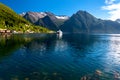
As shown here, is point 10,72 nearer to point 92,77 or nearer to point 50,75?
point 50,75

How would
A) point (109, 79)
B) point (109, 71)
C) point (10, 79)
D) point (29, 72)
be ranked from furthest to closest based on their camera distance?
1. point (109, 71)
2. point (29, 72)
3. point (109, 79)
4. point (10, 79)

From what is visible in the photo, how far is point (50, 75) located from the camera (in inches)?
2231

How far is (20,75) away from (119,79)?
2737 cm

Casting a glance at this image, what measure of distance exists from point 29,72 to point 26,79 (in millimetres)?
7254

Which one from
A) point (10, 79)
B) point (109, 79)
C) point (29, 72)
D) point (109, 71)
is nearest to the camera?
point (10, 79)

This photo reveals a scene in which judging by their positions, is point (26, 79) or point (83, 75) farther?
point (83, 75)

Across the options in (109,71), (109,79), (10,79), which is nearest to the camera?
(10,79)

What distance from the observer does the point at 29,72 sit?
59125mm

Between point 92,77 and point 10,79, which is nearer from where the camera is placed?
point 10,79

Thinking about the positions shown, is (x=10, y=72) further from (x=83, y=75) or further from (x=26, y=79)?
(x=83, y=75)

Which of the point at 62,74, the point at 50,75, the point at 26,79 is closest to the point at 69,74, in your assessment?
the point at 62,74

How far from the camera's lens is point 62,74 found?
191ft


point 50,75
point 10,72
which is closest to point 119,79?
point 50,75

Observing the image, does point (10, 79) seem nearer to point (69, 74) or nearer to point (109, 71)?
point (69, 74)
